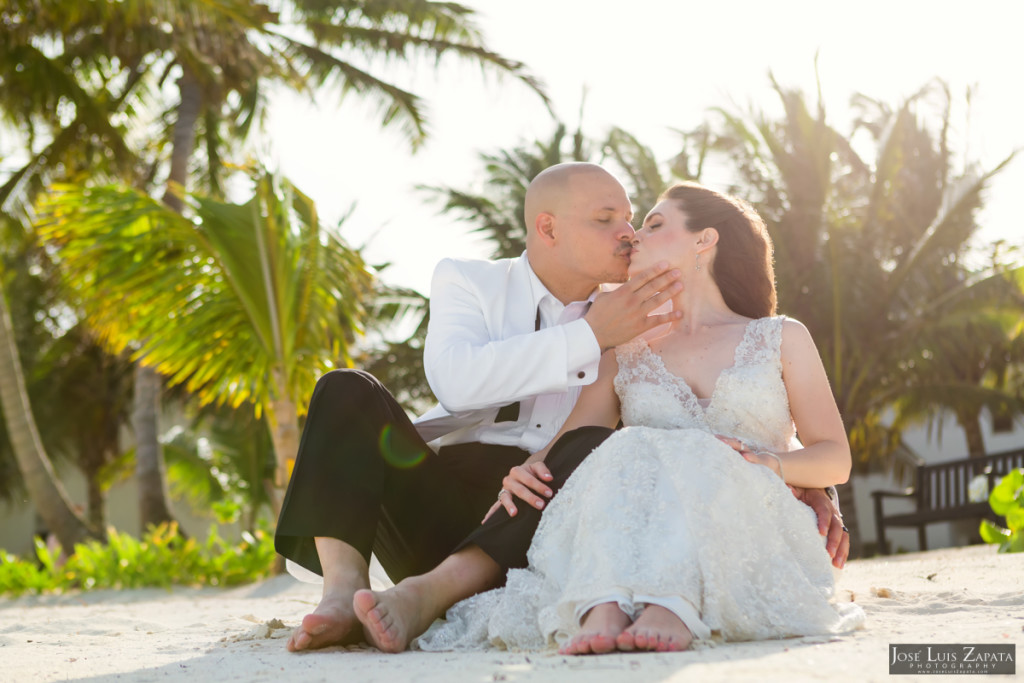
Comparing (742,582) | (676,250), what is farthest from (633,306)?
(742,582)

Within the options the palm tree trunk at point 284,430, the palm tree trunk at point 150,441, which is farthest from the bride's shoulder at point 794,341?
the palm tree trunk at point 150,441

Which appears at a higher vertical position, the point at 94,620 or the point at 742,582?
the point at 742,582

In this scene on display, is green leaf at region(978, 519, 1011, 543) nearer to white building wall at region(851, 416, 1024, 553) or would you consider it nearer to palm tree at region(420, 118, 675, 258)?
palm tree at region(420, 118, 675, 258)

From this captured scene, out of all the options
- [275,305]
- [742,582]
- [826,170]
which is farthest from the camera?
[826,170]

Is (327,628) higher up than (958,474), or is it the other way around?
(327,628)

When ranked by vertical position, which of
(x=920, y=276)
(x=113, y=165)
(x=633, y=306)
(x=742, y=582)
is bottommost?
(x=742, y=582)

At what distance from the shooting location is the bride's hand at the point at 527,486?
97.7 inches

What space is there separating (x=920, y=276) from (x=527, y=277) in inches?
387

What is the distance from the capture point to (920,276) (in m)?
11.8

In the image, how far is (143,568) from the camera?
8172 mm

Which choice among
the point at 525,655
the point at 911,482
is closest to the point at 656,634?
the point at 525,655

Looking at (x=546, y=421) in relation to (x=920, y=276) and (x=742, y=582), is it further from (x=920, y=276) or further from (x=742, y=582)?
(x=920, y=276)

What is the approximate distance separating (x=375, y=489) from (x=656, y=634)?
100 centimetres

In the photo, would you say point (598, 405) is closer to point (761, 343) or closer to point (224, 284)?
point (761, 343)
